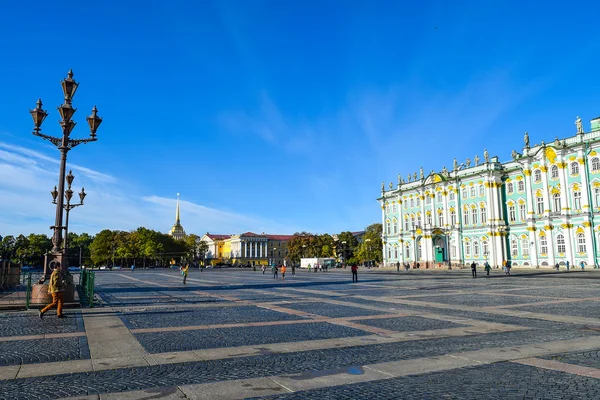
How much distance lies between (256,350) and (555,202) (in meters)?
59.0

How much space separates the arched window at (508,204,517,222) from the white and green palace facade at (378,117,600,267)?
0.14 meters

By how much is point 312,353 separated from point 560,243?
5760cm

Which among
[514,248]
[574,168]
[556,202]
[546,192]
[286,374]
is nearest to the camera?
[286,374]

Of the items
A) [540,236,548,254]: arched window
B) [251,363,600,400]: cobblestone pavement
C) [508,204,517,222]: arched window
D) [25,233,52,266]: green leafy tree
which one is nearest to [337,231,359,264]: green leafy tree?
[508,204,517,222]: arched window

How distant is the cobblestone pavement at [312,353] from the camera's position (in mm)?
6137

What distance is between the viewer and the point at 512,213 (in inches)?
2516

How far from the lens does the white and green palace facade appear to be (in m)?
53.3

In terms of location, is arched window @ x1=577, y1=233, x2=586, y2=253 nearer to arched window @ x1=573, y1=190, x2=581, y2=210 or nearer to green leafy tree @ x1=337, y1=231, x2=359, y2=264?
arched window @ x1=573, y1=190, x2=581, y2=210

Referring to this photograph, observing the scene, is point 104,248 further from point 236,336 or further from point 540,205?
point 236,336

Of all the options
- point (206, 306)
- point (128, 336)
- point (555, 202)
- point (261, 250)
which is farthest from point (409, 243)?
point (261, 250)

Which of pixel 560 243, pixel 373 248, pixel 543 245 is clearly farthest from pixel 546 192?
pixel 373 248

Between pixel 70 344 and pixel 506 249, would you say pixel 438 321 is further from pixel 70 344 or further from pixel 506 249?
pixel 506 249

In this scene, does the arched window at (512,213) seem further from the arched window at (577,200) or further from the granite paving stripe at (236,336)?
the granite paving stripe at (236,336)

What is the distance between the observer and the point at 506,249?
64.0 m
